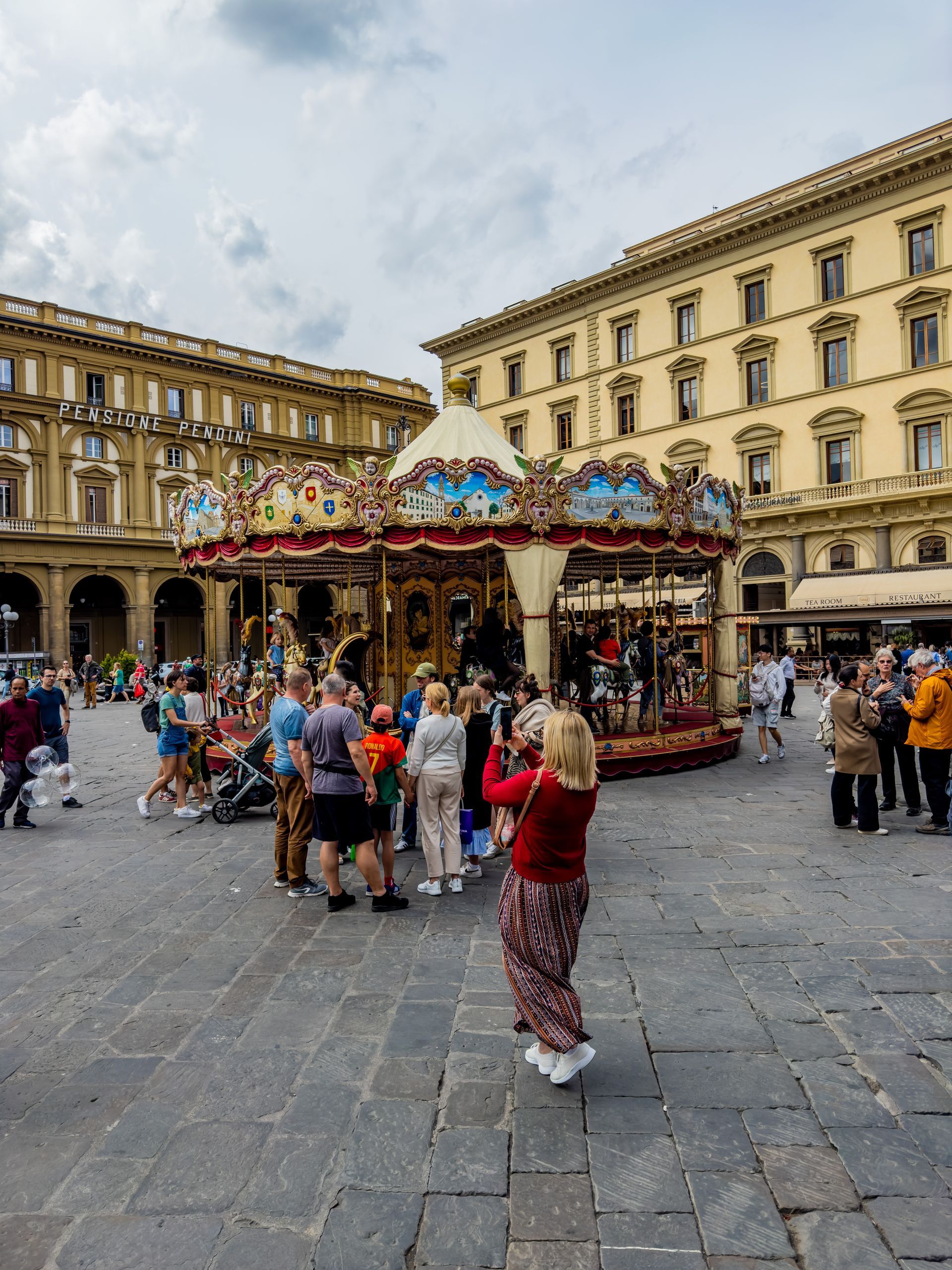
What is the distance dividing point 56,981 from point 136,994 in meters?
0.56

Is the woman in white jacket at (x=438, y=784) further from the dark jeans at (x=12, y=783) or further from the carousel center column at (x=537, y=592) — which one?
the dark jeans at (x=12, y=783)

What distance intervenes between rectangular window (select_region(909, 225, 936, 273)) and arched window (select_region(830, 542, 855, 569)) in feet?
32.0

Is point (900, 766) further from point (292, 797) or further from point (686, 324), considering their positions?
point (686, 324)

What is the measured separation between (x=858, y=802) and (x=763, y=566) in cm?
2652

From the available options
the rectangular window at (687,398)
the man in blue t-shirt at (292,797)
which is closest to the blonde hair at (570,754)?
→ the man in blue t-shirt at (292,797)

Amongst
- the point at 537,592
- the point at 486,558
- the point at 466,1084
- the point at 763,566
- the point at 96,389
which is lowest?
the point at 466,1084

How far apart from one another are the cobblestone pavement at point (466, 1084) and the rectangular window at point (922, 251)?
28659 mm

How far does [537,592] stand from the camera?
35.0 feet

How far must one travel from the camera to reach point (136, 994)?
14.0ft

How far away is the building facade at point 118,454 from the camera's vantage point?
3469 centimetres

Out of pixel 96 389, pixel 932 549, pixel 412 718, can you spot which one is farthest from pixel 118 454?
pixel 412 718

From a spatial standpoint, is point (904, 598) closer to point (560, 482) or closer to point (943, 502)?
point (943, 502)

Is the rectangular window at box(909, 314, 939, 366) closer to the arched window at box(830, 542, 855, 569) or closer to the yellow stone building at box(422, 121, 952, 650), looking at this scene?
the yellow stone building at box(422, 121, 952, 650)

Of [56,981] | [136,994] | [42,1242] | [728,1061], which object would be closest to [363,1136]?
[42,1242]
